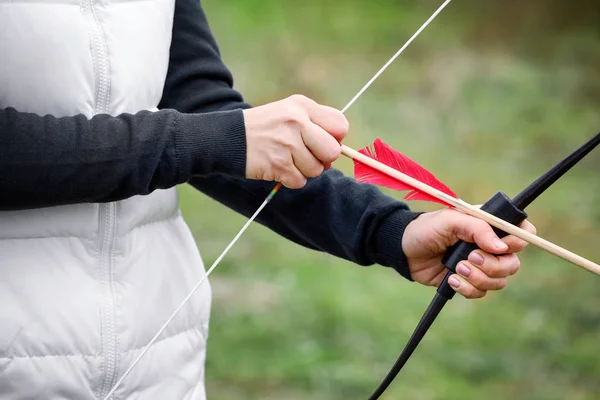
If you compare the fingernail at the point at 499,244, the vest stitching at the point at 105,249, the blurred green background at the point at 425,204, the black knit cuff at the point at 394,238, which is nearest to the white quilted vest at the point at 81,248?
the vest stitching at the point at 105,249

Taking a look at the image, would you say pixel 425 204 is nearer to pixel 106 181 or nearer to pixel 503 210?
pixel 503 210

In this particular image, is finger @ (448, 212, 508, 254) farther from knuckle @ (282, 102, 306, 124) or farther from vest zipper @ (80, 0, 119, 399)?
vest zipper @ (80, 0, 119, 399)

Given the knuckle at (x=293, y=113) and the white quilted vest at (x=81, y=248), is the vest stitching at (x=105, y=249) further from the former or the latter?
the knuckle at (x=293, y=113)

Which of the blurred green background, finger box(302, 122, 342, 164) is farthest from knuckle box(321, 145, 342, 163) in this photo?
the blurred green background

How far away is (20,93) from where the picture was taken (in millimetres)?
923

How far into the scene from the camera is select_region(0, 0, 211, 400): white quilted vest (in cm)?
92

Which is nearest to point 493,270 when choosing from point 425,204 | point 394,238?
point 394,238

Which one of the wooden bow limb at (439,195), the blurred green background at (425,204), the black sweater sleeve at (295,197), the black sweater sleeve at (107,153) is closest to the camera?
the black sweater sleeve at (107,153)

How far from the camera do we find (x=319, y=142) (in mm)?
934

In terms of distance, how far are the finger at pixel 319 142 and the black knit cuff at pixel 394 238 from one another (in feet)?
0.61

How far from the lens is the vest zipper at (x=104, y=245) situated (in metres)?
0.96

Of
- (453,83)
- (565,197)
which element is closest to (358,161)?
(565,197)

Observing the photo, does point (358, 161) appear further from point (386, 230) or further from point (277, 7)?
point (277, 7)

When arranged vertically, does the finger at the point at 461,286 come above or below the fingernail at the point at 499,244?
below
